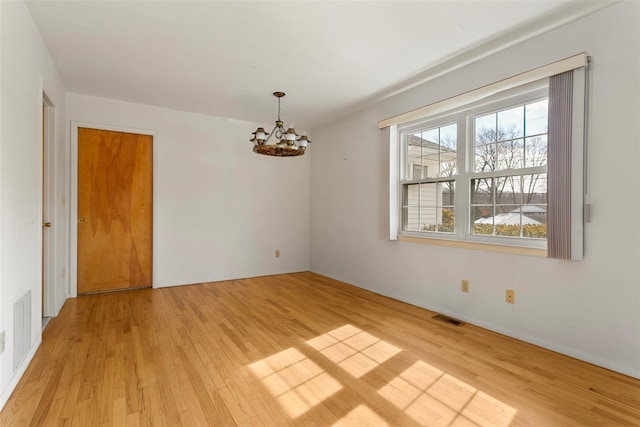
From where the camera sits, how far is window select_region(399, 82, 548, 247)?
9.06 ft

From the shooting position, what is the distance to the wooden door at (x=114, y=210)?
4.18m

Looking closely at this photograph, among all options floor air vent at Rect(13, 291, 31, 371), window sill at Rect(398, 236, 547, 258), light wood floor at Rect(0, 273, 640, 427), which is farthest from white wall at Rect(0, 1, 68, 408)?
window sill at Rect(398, 236, 547, 258)

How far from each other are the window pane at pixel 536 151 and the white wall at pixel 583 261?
1.25ft

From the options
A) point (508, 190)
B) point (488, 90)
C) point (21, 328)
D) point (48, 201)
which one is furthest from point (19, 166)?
point (508, 190)

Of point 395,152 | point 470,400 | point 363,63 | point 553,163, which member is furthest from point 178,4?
point 470,400

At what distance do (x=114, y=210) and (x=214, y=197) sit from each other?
133 cm

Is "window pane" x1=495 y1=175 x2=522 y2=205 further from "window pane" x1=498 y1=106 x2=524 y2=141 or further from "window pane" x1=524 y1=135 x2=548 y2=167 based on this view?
"window pane" x1=498 y1=106 x2=524 y2=141

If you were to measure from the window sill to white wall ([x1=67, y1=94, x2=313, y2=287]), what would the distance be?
2.40 meters

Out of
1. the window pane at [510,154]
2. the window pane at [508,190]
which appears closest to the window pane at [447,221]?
the window pane at [508,190]

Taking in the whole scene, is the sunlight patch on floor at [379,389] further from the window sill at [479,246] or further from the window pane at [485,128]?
the window pane at [485,128]

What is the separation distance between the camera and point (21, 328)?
7.17ft

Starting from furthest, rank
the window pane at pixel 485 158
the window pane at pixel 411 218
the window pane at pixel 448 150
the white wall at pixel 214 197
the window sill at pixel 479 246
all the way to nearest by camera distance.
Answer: the white wall at pixel 214 197 → the window pane at pixel 411 218 → the window pane at pixel 448 150 → the window pane at pixel 485 158 → the window sill at pixel 479 246

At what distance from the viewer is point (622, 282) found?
2197mm

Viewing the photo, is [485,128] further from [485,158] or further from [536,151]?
[536,151]
